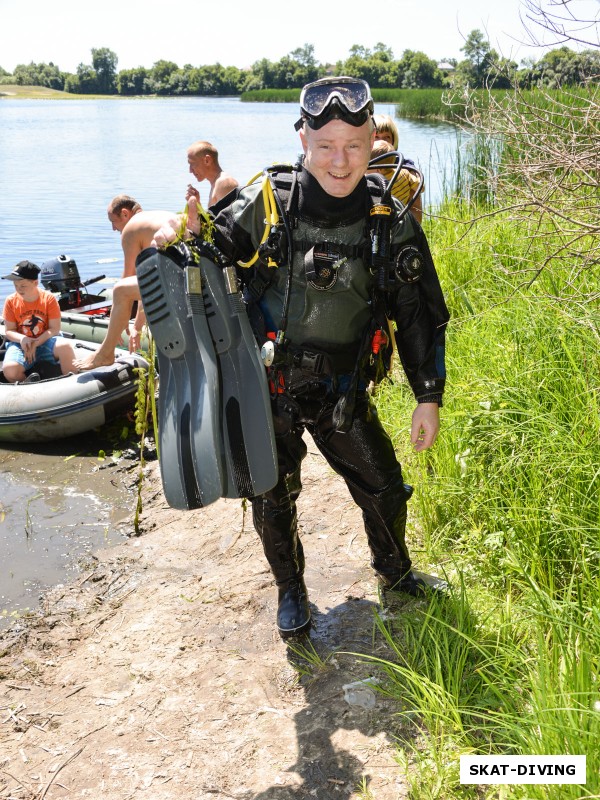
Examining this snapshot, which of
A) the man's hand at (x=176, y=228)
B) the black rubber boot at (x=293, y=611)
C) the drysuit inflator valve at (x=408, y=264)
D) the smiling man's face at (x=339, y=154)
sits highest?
the smiling man's face at (x=339, y=154)

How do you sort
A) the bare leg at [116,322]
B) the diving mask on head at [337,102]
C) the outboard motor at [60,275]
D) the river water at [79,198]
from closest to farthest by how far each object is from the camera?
the diving mask on head at [337,102]
the river water at [79,198]
the bare leg at [116,322]
the outboard motor at [60,275]

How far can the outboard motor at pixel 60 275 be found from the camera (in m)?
7.72

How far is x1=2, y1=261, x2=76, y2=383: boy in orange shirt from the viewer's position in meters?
6.33

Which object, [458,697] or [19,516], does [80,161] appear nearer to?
[19,516]

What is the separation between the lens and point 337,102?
89.7 inches

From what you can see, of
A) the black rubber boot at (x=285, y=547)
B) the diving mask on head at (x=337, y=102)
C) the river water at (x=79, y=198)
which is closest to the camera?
the diving mask on head at (x=337, y=102)

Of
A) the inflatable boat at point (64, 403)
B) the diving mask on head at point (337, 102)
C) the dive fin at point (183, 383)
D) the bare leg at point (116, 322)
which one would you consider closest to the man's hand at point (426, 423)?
the dive fin at point (183, 383)

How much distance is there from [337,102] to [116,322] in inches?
159

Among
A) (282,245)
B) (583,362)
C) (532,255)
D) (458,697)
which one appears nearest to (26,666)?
(458,697)

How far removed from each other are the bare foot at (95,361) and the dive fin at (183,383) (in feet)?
12.9

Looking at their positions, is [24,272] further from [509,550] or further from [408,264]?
[509,550]

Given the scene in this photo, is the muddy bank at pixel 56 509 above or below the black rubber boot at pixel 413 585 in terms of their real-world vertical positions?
below

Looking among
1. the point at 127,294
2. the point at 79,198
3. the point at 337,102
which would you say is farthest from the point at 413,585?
the point at 79,198

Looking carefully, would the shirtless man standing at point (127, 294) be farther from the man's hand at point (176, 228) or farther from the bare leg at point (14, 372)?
the man's hand at point (176, 228)
